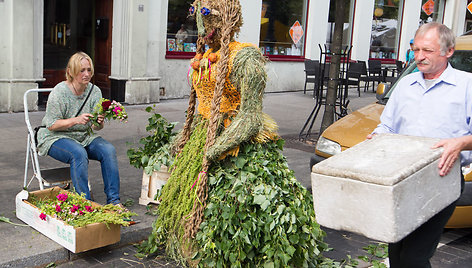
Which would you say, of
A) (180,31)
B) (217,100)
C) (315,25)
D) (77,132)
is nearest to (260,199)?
(217,100)

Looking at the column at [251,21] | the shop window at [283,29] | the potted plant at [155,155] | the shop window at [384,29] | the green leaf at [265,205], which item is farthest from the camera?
the shop window at [384,29]

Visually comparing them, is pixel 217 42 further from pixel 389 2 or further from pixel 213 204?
pixel 389 2

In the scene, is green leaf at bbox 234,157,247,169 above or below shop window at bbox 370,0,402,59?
below

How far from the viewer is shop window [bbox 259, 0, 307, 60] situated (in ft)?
52.3

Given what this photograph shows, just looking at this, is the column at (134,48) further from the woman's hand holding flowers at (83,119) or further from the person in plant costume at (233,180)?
the person in plant costume at (233,180)

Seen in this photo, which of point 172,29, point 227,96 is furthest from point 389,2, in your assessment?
point 227,96

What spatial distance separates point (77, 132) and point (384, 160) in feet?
11.0

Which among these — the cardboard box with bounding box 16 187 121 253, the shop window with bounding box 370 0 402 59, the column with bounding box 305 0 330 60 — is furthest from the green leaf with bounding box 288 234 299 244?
the shop window with bounding box 370 0 402 59

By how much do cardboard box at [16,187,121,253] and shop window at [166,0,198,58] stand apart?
901 centimetres

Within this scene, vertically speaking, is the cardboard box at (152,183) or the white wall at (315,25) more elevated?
the white wall at (315,25)

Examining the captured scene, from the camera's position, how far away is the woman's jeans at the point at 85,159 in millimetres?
4969

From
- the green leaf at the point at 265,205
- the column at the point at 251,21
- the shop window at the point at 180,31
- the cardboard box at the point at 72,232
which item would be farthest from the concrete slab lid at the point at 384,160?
the column at the point at 251,21

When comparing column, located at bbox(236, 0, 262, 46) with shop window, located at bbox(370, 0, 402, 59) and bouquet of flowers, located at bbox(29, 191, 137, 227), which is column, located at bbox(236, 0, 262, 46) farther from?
bouquet of flowers, located at bbox(29, 191, 137, 227)

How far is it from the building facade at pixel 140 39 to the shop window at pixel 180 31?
24mm
